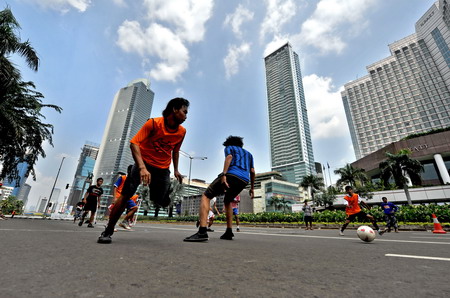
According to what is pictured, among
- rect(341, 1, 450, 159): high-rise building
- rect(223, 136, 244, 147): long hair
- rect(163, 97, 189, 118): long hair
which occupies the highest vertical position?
rect(341, 1, 450, 159): high-rise building

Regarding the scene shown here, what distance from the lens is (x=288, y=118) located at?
476ft

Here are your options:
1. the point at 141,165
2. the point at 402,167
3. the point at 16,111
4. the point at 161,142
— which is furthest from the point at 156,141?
the point at 402,167

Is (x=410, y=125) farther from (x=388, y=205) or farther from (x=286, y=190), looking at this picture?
(x=388, y=205)

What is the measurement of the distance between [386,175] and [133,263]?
38164 millimetres

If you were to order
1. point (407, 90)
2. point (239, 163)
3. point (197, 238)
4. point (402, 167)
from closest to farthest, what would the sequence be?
point (197, 238)
point (239, 163)
point (402, 167)
point (407, 90)

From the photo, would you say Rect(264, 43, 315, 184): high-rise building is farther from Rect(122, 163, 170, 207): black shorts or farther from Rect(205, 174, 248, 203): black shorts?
Rect(122, 163, 170, 207): black shorts

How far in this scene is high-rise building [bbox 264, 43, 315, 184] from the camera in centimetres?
13612

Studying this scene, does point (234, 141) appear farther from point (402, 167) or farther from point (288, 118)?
point (288, 118)

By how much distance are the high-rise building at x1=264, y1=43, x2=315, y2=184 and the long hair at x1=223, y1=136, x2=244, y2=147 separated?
135m

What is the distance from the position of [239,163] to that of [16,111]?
18735 mm

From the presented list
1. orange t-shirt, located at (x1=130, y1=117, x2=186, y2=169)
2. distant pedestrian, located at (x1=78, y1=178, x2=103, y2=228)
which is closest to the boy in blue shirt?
orange t-shirt, located at (x1=130, y1=117, x2=186, y2=169)

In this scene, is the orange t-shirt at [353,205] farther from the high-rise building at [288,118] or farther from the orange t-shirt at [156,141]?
the high-rise building at [288,118]

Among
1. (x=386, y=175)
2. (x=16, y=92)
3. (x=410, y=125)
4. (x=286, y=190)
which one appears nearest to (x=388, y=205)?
(x=16, y=92)

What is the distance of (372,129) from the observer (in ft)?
349
